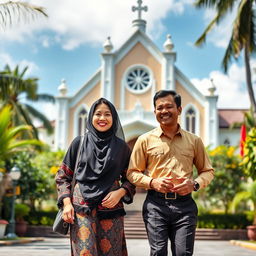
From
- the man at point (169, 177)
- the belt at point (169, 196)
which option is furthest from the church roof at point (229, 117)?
the belt at point (169, 196)

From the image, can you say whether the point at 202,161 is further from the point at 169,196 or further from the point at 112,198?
the point at 112,198

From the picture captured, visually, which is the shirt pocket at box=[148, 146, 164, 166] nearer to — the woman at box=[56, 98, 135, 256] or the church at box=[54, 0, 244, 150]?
the woman at box=[56, 98, 135, 256]

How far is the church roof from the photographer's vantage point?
103 ft

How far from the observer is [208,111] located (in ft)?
90.4

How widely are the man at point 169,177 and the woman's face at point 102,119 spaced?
34 centimetres

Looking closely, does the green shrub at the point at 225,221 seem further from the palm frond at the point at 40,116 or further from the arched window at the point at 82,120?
the palm frond at the point at 40,116

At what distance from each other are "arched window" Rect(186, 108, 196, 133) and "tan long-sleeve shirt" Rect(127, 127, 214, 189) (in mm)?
23962

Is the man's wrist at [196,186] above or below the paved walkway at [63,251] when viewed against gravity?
above

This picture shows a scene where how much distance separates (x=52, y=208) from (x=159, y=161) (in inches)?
759

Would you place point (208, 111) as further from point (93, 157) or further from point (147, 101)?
point (93, 157)

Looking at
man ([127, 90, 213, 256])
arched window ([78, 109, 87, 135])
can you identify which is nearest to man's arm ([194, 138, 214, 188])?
man ([127, 90, 213, 256])

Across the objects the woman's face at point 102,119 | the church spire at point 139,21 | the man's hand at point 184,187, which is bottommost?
the man's hand at point 184,187

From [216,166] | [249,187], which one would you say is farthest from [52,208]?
[249,187]

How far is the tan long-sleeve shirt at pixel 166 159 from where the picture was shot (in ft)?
12.4
